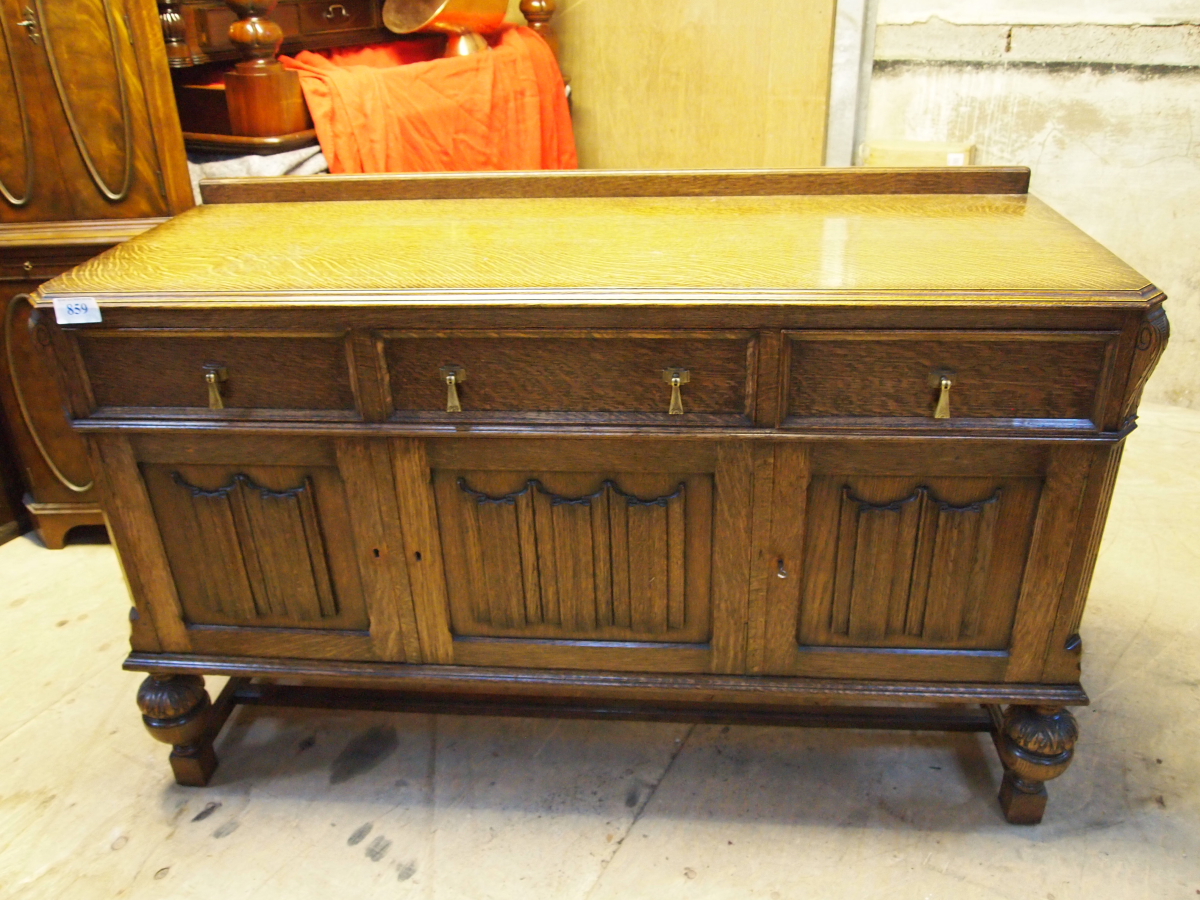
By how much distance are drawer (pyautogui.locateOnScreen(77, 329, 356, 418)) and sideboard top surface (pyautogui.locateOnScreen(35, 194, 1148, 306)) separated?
0.23 ft

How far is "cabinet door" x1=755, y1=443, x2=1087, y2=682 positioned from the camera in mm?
1401

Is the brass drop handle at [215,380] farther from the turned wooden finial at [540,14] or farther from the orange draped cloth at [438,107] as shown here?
the turned wooden finial at [540,14]

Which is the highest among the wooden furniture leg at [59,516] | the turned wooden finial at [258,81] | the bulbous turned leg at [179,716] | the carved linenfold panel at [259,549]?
the turned wooden finial at [258,81]

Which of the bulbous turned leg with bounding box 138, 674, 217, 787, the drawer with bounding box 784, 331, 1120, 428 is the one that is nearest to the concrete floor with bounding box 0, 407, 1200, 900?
the bulbous turned leg with bounding box 138, 674, 217, 787

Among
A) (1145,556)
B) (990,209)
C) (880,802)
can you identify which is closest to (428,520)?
(880,802)

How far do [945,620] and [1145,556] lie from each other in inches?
46.6

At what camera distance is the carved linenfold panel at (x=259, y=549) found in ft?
5.06

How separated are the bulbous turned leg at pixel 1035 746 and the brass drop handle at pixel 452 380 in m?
1.03

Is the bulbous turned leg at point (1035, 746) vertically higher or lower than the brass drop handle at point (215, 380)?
lower

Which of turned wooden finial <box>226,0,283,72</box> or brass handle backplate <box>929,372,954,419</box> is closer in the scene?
brass handle backplate <box>929,372,954,419</box>

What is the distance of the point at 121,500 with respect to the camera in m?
1.54

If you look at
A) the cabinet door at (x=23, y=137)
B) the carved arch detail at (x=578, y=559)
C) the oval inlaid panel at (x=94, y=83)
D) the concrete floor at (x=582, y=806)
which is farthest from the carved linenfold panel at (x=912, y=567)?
the cabinet door at (x=23, y=137)

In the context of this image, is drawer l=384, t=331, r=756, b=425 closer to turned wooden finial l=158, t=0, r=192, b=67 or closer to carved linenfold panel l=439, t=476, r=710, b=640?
carved linenfold panel l=439, t=476, r=710, b=640

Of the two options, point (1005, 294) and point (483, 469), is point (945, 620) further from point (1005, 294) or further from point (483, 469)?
point (483, 469)
